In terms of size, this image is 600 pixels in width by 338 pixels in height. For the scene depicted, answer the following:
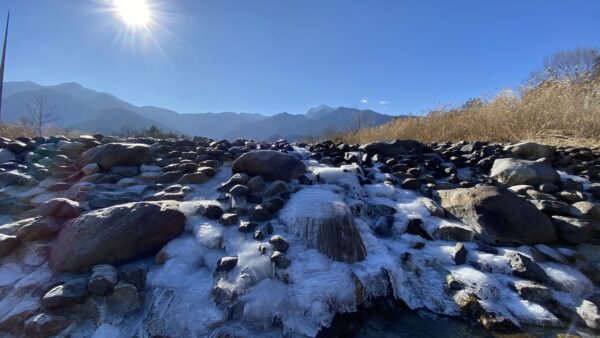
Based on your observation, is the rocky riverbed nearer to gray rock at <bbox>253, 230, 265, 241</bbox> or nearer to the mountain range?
gray rock at <bbox>253, 230, 265, 241</bbox>

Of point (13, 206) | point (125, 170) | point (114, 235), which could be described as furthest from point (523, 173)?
point (13, 206)

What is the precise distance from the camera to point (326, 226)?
2.77m

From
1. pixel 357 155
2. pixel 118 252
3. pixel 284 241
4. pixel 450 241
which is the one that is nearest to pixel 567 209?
pixel 450 241

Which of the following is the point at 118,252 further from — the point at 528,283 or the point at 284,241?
the point at 528,283

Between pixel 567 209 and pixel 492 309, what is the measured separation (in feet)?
5.70

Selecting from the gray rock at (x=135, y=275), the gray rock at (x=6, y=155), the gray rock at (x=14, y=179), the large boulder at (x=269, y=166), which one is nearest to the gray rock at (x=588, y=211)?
the large boulder at (x=269, y=166)

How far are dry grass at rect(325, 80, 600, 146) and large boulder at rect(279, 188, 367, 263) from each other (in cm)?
456

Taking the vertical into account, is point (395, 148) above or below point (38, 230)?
above

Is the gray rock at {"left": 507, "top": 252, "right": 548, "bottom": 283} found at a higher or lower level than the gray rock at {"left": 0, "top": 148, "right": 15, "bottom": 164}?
lower

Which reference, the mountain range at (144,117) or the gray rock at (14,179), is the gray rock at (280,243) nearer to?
the gray rock at (14,179)

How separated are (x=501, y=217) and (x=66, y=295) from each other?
353 centimetres

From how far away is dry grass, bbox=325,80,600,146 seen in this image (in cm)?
547

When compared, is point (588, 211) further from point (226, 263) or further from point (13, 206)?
point (13, 206)

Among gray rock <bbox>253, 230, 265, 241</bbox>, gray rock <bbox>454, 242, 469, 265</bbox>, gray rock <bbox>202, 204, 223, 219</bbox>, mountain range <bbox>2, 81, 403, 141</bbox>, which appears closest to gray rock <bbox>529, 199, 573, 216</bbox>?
gray rock <bbox>454, 242, 469, 265</bbox>
